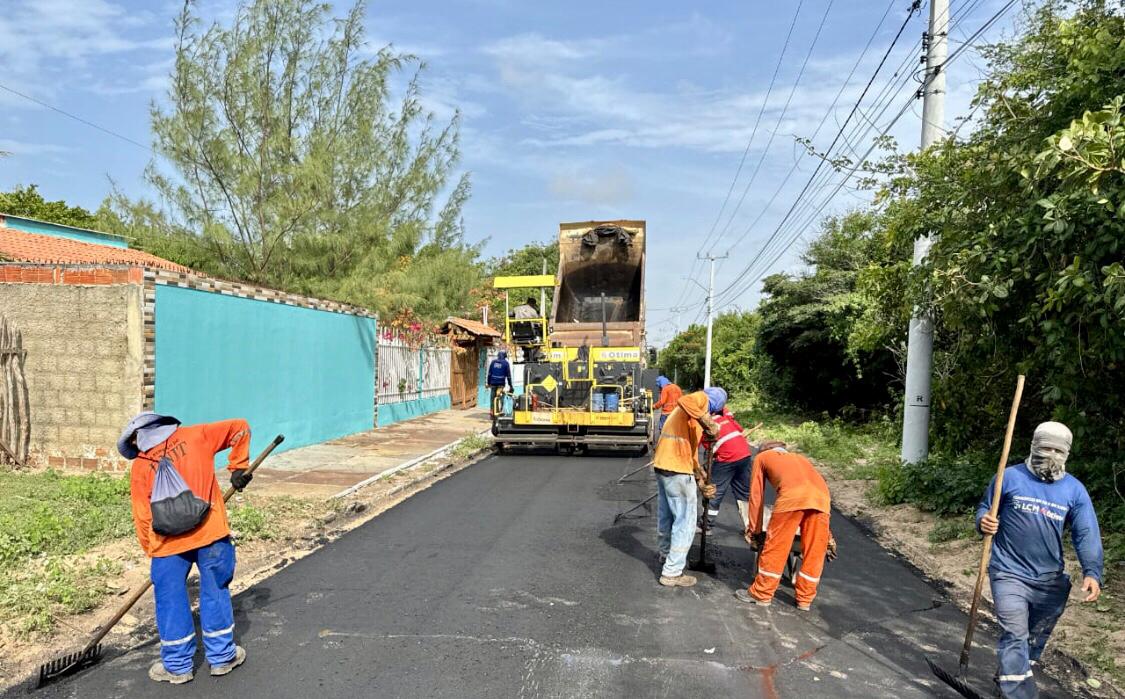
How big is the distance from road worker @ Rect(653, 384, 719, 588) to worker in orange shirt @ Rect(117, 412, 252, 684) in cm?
318

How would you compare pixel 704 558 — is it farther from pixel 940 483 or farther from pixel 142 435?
pixel 142 435

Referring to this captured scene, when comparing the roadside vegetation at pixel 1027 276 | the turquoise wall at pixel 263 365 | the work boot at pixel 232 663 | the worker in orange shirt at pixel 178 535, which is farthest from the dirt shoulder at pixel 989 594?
the turquoise wall at pixel 263 365

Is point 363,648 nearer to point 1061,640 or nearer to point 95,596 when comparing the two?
point 95,596

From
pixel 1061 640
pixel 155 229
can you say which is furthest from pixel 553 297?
pixel 1061 640

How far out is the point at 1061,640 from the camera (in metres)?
4.89

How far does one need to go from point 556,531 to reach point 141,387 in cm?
509

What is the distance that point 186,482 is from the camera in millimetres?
4062

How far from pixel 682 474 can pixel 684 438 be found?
0.28m

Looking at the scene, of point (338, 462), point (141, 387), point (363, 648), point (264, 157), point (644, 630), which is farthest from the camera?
point (264, 157)

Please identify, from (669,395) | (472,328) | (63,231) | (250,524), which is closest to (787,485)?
(250,524)

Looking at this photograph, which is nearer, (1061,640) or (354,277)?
(1061,640)

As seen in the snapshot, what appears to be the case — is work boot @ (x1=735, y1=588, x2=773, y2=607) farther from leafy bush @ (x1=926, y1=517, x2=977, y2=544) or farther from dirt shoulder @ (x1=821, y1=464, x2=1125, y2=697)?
leafy bush @ (x1=926, y1=517, x2=977, y2=544)

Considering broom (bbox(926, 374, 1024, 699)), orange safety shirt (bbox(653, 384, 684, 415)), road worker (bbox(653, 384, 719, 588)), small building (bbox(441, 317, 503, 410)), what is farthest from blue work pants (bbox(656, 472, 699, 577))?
small building (bbox(441, 317, 503, 410))

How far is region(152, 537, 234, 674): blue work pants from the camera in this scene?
402 cm
